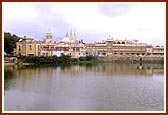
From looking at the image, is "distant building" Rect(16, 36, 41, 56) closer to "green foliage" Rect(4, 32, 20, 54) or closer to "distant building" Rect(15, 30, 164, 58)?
"green foliage" Rect(4, 32, 20, 54)

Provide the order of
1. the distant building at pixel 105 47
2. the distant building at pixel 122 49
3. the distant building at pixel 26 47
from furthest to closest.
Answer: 1. the distant building at pixel 122 49
2. the distant building at pixel 105 47
3. the distant building at pixel 26 47

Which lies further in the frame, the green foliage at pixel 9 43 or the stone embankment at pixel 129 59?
the stone embankment at pixel 129 59

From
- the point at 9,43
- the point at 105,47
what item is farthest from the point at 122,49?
the point at 9,43

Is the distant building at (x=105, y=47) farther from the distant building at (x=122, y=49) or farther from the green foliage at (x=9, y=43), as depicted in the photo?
the green foliage at (x=9, y=43)

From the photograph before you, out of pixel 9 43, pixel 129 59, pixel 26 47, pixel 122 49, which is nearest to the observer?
pixel 9 43

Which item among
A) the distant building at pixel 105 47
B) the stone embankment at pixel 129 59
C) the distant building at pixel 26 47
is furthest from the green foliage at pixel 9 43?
the stone embankment at pixel 129 59

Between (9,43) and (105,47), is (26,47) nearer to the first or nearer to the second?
(9,43)

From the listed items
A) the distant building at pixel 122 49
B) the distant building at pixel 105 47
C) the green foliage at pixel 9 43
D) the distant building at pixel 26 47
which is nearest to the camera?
the green foliage at pixel 9 43

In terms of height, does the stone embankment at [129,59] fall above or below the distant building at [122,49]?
below

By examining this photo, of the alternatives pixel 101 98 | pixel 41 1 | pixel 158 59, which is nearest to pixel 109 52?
pixel 158 59

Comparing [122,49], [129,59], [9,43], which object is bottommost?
[129,59]

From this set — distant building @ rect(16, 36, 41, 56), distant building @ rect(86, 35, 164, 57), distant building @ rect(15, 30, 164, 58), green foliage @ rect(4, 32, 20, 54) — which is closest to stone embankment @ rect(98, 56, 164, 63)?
distant building @ rect(15, 30, 164, 58)

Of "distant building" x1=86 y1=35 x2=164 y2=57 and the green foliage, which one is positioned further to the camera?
"distant building" x1=86 y1=35 x2=164 y2=57

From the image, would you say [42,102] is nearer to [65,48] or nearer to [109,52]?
[65,48]
